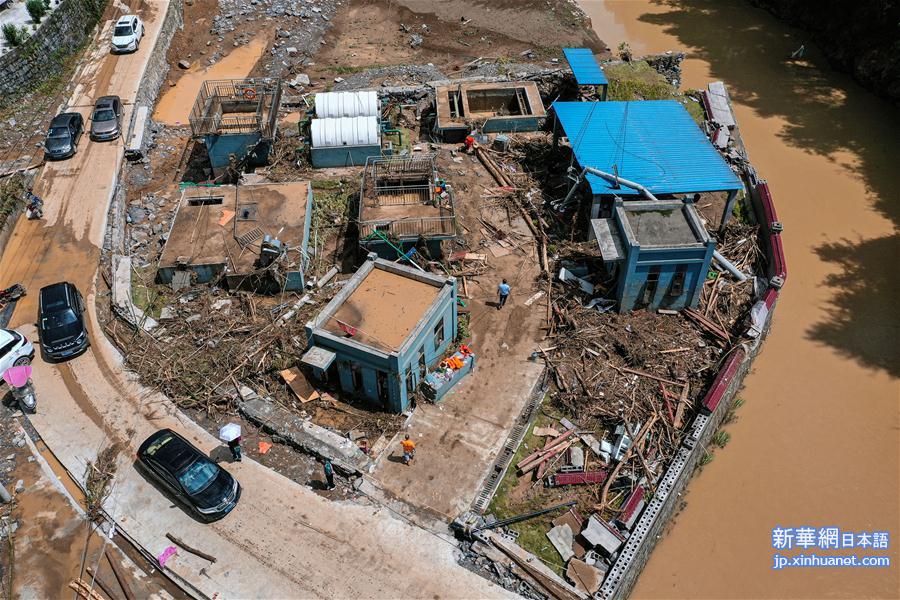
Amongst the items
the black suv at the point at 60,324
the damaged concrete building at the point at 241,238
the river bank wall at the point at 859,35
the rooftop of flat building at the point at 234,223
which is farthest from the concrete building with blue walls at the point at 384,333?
the river bank wall at the point at 859,35

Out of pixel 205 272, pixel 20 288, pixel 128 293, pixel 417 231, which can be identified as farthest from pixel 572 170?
pixel 20 288

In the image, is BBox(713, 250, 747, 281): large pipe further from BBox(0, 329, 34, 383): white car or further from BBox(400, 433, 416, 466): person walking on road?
BBox(0, 329, 34, 383): white car

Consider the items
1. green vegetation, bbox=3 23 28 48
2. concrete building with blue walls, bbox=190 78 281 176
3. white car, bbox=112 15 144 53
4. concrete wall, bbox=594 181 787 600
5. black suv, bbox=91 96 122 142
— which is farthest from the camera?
white car, bbox=112 15 144 53

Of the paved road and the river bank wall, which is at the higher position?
the river bank wall

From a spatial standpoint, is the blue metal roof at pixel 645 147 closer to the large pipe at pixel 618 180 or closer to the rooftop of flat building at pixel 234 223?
the large pipe at pixel 618 180

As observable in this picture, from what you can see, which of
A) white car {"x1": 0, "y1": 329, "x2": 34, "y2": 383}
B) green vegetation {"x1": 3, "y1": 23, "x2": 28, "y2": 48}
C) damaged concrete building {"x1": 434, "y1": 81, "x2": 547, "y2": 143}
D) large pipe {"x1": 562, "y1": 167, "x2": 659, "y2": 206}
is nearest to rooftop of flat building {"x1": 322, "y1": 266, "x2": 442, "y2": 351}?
large pipe {"x1": 562, "y1": 167, "x2": 659, "y2": 206}

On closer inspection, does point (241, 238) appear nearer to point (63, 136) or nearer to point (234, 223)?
point (234, 223)

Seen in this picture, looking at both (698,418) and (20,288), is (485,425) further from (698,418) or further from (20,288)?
(20,288)
